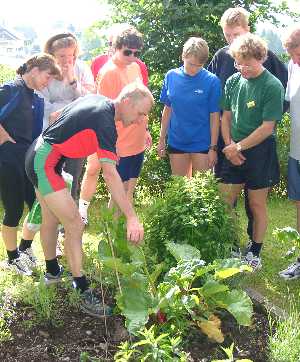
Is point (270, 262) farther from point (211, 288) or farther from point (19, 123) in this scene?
point (19, 123)

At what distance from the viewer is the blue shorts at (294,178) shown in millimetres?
4203

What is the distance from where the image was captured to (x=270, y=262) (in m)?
4.81

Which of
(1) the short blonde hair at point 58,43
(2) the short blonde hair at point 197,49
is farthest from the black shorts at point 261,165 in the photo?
(1) the short blonde hair at point 58,43

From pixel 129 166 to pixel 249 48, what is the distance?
161cm

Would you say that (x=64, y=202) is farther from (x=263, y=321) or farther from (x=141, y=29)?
(x=141, y=29)

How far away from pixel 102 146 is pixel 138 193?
378cm

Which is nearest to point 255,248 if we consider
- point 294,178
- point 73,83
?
point 294,178

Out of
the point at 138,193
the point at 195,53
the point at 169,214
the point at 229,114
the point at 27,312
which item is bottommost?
the point at 138,193

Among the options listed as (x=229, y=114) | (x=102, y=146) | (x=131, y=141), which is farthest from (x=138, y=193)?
(x=102, y=146)

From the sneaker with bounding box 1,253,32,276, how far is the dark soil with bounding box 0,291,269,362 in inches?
27.3

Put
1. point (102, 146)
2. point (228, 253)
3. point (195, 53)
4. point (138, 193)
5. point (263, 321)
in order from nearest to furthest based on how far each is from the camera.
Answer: point (102, 146)
point (263, 321)
point (228, 253)
point (195, 53)
point (138, 193)

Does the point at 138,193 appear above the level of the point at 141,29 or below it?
below

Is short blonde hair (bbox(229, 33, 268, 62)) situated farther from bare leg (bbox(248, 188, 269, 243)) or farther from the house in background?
the house in background

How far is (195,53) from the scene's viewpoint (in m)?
4.27
